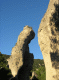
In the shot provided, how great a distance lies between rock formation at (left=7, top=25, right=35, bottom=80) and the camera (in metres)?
8.70

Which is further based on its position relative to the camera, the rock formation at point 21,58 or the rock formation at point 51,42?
the rock formation at point 21,58

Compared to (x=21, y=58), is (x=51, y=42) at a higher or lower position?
higher

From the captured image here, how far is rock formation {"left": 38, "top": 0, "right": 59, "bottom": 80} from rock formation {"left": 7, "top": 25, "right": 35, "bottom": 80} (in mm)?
2903

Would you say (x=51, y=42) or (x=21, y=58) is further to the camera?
(x=21, y=58)

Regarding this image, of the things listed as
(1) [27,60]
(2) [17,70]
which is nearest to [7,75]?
(2) [17,70]

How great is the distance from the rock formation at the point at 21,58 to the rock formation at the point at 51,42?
114 inches

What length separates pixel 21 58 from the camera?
8992 millimetres

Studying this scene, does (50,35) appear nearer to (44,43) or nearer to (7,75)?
(44,43)

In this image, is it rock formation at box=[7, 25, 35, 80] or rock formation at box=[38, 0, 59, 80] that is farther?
rock formation at box=[7, 25, 35, 80]

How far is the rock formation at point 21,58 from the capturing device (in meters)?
8.70

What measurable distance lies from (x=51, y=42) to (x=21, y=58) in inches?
154

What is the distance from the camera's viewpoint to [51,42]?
6324 millimetres

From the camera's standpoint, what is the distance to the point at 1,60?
22.5m

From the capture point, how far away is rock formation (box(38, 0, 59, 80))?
5824 mm
